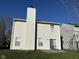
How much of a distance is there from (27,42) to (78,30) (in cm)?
1039

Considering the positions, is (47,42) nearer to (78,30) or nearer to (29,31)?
(29,31)

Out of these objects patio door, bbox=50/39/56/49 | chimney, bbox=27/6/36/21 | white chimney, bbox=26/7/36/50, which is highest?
chimney, bbox=27/6/36/21

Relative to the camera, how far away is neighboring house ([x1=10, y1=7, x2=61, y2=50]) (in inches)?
1045

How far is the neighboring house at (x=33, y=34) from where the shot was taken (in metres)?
26.5

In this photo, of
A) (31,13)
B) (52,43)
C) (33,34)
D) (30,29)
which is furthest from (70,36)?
(31,13)

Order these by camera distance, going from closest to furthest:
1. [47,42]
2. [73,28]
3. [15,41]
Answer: [15,41], [47,42], [73,28]

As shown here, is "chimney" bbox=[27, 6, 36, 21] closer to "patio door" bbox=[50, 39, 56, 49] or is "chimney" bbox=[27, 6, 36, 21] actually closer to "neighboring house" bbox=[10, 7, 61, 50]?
"neighboring house" bbox=[10, 7, 61, 50]

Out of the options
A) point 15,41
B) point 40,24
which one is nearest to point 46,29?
point 40,24

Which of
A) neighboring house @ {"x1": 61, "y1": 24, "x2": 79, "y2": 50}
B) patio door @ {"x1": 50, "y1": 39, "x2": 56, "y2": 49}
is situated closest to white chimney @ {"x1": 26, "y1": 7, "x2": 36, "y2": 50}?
patio door @ {"x1": 50, "y1": 39, "x2": 56, "y2": 49}

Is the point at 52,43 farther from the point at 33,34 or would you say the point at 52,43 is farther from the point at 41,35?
the point at 33,34

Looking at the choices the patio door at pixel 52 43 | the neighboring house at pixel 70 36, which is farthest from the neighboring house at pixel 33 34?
the neighboring house at pixel 70 36

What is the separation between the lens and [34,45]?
27.1 meters

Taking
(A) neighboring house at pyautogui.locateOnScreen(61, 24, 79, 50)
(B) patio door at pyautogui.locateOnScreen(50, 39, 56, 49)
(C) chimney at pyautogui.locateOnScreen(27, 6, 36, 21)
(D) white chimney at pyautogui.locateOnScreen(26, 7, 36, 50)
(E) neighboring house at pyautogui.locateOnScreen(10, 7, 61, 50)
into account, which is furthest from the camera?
(A) neighboring house at pyautogui.locateOnScreen(61, 24, 79, 50)

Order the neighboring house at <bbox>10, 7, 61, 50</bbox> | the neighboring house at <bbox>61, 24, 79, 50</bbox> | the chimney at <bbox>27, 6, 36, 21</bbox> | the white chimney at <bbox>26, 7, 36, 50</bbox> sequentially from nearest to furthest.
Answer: the neighboring house at <bbox>10, 7, 61, 50</bbox> → the white chimney at <bbox>26, 7, 36, 50</bbox> → the chimney at <bbox>27, 6, 36, 21</bbox> → the neighboring house at <bbox>61, 24, 79, 50</bbox>
